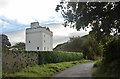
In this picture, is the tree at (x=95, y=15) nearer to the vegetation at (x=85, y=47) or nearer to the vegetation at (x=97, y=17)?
the vegetation at (x=97, y=17)

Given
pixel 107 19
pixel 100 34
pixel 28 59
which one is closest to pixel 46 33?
pixel 28 59

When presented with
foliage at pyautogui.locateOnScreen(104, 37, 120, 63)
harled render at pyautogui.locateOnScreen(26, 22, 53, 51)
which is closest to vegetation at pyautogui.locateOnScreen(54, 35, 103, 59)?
harled render at pyautogui.locateOnScreen(26, 22, 53, 51)

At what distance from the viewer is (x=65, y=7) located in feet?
49.5

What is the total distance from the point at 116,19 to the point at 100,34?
Result: 2.19 metres

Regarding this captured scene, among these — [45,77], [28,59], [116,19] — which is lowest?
[45,77]

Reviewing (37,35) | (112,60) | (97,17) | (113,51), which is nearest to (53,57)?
(37,35)

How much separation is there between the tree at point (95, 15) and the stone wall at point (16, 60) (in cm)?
525

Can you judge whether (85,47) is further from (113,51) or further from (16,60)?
(113,51)

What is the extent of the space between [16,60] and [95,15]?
822 cm

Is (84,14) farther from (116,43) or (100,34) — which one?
(116,43)

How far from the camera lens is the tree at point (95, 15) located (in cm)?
1401

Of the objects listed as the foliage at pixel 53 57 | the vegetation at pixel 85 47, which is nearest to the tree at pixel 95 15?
the foliage at pixel 53 57

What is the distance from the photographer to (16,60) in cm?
2016

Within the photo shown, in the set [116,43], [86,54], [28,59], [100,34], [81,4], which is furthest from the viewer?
[86,54]
